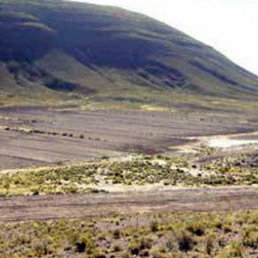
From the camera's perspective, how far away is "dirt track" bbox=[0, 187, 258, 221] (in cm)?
3966

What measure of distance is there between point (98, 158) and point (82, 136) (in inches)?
1097

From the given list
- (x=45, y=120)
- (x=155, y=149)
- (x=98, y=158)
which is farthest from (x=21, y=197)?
(x=45, y=120)

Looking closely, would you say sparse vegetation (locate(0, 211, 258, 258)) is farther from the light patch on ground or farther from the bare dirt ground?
the light patch on ground

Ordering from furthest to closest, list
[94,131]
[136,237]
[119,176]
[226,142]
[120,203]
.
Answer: [94,131] → [226,142] → [119,176] → [120,203] → [136,237]

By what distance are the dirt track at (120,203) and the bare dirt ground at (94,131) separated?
97.5 feet

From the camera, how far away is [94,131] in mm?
124250

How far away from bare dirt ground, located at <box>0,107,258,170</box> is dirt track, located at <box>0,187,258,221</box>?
29.7m

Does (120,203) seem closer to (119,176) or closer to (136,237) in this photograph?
(136,237)

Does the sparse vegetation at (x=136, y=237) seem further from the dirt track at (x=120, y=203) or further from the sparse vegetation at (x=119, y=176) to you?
the sparse vegetation at (x=119, y=176)

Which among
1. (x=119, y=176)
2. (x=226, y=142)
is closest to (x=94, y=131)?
(x=226, y=142)

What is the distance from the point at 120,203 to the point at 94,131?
80.8m

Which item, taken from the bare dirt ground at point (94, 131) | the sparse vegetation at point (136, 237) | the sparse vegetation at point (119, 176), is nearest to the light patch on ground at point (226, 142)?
the bare dirt ground at point (94, 131)

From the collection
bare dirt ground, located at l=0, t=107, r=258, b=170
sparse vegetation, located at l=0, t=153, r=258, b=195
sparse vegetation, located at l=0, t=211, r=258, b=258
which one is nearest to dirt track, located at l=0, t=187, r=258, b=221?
sparse vegetation, located at l=0, t=211, r=258, b=258

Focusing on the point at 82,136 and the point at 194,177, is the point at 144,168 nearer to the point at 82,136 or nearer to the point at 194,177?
the point at 194,177
